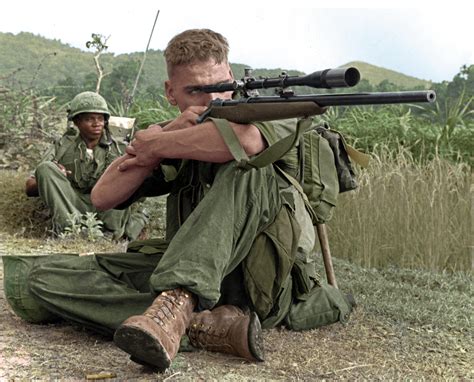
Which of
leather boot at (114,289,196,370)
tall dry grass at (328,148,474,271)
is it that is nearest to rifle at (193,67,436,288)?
leather boot at (114,289,196,370)

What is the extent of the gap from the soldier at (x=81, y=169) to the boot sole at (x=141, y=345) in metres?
4.32

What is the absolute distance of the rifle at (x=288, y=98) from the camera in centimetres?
275

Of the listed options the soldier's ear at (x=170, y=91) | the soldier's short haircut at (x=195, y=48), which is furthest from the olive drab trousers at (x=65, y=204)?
the soldier's short haircut at (x=195, y=48)

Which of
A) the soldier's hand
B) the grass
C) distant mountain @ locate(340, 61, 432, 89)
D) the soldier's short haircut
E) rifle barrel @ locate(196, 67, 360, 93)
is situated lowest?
the grass

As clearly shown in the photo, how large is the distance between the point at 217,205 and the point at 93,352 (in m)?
0.84

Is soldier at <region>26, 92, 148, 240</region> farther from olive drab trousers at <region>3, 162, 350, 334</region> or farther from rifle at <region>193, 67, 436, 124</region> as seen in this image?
rifle at <region>193, 67, 436, 124</region>

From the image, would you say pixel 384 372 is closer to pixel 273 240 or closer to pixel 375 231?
pixel 273 240

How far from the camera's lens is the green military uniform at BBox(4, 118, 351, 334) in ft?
9.91

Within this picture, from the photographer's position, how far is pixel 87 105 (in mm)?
7176

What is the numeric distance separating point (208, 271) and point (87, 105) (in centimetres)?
452

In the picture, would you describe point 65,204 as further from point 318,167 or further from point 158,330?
point 158,330

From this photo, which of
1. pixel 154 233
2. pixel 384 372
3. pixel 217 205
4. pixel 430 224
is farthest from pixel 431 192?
pixel 217 205

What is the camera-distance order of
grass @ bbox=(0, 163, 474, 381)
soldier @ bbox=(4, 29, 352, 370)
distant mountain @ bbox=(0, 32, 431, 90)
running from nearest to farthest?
soldier @ bbox=(4, 29, 352, 370) < grass @ bbox=(0, 163, 474, 381) < distant mountain @ bbox=(0, 32, 431, 90)

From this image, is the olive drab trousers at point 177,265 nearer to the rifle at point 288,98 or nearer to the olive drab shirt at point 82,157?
the rifle at point 288,98
